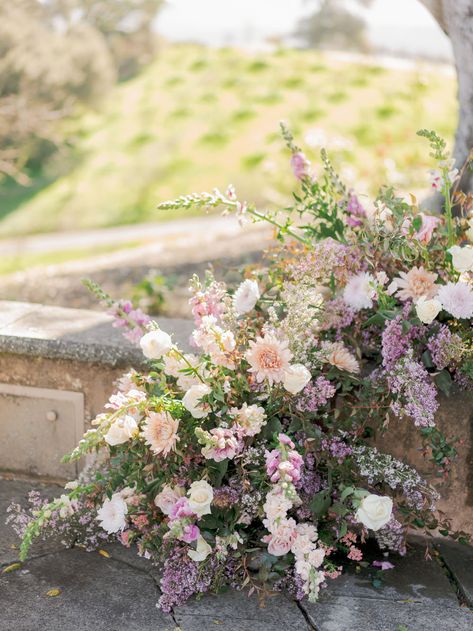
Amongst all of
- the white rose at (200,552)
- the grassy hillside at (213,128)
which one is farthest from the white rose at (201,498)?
the grassy hillside at (213,128)

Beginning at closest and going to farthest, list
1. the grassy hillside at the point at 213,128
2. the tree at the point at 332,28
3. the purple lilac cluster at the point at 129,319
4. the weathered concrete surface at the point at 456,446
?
the weathered concrete surface at the point at 456,446, the purple lilac cluster at the point at 129,319, the grassy hillside at the point at 213,128, the tree at the point at 332,28

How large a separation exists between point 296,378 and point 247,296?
378 millimetres

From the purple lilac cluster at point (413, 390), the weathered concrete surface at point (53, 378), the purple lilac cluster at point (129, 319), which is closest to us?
the purple lilac cluster at point (413, 390)

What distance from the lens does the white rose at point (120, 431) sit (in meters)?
2.51

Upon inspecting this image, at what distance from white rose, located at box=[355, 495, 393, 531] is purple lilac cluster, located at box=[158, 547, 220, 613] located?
504 millimetres

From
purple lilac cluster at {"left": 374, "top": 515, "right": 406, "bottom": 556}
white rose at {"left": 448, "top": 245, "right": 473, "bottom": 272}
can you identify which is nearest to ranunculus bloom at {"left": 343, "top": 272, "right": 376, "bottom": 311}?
white rose at {"left": 448, "top": 245, "right": 473, "bottom": 272}

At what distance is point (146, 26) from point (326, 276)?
23865 millimetres

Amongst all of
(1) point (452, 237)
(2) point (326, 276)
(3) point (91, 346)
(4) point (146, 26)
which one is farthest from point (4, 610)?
(4) point (146, 26)

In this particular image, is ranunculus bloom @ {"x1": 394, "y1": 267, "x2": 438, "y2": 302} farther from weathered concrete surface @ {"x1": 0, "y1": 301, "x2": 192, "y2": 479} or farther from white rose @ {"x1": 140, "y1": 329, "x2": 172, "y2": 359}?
weathered concrete surface @ {"x1": 0, "y1": 301, "x2": 192, "y2": 479}

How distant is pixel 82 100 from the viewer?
771 inches

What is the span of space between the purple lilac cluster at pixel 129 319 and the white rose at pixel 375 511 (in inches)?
41.9

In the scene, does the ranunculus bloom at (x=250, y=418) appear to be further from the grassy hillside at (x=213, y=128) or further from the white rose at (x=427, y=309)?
the grassy hillside at (x=213, y=128)

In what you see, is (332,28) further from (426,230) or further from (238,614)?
(238,614)

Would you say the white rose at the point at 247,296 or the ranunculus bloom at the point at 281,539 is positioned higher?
the white rose at the point at 247,296
